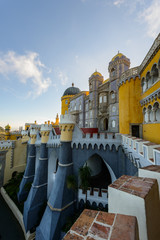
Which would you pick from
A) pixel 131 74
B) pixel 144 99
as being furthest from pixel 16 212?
pixel 131 74

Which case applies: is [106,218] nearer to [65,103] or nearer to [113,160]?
[113,160]

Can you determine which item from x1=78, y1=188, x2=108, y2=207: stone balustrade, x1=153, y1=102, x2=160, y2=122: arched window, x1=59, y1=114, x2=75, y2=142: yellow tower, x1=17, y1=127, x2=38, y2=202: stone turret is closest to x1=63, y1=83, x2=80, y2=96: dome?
x1=17, y1=127, x2=38, y2=202: stone turret

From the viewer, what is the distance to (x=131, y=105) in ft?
32.2

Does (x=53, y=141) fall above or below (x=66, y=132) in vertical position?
below

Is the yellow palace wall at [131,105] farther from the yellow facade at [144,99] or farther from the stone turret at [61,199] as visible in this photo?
the stone turret at [61,199]

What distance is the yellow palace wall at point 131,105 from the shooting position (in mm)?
9663

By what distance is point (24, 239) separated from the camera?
10820 millimetres

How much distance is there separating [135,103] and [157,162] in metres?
7.58

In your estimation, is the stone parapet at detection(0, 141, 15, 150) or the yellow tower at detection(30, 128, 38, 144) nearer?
the yellow tower at detection(30, 128, 38, 144)

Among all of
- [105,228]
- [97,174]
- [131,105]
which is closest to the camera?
[105,228]

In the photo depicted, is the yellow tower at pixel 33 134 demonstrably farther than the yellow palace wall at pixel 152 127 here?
Yes

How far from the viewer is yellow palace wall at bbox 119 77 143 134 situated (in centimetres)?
966

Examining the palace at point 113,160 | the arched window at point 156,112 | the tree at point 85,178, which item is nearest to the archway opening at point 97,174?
the palace at point 113,160

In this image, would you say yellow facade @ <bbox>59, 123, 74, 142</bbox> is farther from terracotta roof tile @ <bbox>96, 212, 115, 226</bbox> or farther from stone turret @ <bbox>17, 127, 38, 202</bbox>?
terracotta roof tile @ <bbox>96, 212, 115, 226</bbox>
